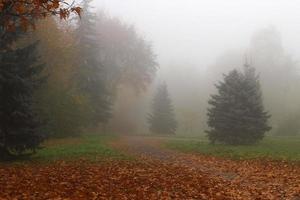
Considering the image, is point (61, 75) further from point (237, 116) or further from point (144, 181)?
point (144, 181)

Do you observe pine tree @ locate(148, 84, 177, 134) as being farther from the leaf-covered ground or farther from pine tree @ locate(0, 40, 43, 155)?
pine tree @ locate(0, 40, 43, 155)

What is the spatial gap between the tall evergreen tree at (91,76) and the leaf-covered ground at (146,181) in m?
30.9

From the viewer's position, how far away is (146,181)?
13.6m

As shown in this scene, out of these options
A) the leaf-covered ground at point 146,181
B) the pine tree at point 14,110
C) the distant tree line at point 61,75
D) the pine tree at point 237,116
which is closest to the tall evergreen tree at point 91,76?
the distant tree line at point 61,75

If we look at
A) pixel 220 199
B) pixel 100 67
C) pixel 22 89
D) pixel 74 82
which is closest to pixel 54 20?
pixel 74 82

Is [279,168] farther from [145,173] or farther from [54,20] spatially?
[54,20]

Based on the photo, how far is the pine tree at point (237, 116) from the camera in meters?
32.0

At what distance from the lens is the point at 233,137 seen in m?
31.9

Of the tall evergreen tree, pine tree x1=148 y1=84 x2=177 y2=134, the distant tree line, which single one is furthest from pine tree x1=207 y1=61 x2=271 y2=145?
pine tree x1=148 y1=84 x2=177 y2=134

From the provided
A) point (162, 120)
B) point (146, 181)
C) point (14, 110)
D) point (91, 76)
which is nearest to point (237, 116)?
point (14, 110)

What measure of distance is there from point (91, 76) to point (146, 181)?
38.4 meters

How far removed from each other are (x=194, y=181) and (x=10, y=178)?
18.7 feet

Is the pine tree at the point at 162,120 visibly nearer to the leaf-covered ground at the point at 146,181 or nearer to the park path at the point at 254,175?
the park path at the point at 254,175

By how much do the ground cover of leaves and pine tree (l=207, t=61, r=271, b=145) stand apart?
13.1m
